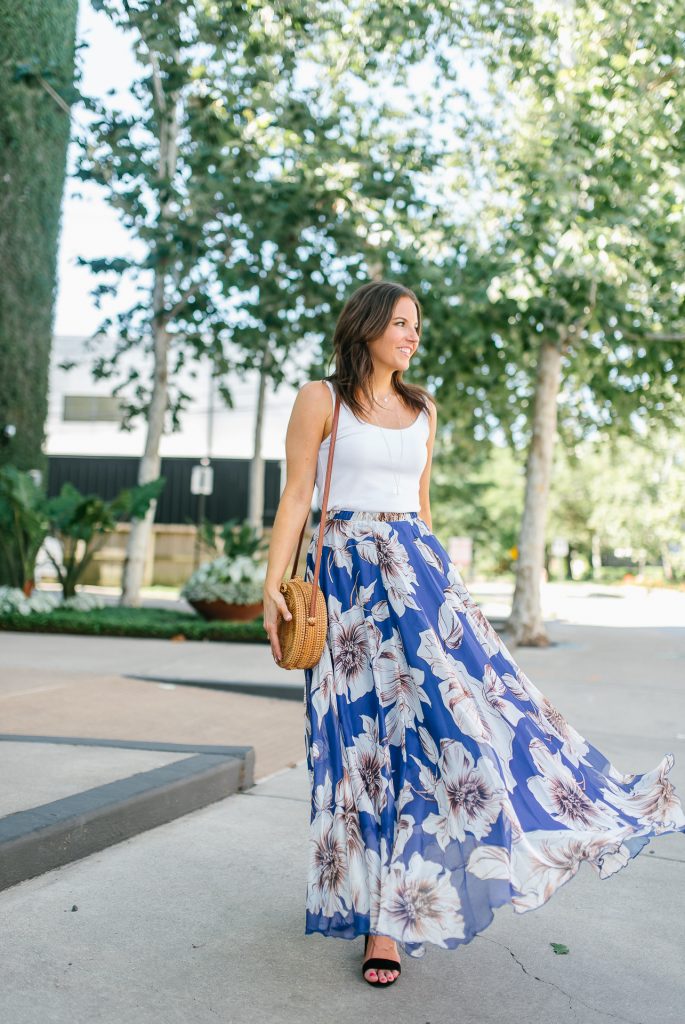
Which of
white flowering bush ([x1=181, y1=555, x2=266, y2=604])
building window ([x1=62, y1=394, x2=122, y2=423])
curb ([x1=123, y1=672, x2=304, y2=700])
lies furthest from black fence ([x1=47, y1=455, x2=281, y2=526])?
curb ([x1=123, y1=672, x2=304, y2=700])

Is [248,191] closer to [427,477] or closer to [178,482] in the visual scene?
[427,477]

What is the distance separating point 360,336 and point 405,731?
1.17 metres

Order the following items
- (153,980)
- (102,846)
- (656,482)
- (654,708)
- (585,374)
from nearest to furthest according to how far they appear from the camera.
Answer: (153,980) < (102,846) < (654,708) < (585,374) < (656,482)

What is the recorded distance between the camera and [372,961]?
293cm

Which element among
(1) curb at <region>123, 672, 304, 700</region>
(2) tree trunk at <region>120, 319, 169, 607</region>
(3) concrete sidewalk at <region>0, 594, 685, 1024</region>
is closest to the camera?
(3) concrete sidewalk at <region>0, 594, 685, 1024</region>

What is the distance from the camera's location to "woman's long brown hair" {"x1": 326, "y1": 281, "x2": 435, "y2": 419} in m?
3.28

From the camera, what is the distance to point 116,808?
396cm

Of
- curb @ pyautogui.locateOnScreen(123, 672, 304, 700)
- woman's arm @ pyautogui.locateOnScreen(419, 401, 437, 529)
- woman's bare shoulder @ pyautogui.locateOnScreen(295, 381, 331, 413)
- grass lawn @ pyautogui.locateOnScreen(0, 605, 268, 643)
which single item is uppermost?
woman's bare shoulder @ pyautogui.locateOnScreen(295, 381, 331, 413)

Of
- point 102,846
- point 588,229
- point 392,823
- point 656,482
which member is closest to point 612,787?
point 392,823

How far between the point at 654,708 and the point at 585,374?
23.5ft

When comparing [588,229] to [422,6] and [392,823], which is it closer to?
[422,6]

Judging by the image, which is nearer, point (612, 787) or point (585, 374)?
point (612, 787)

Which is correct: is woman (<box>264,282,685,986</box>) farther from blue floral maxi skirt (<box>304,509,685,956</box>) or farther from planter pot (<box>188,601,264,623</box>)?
planter pot (<box>188,601,264,623</box>)

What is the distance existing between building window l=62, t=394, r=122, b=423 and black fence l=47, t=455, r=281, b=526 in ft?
5.45
